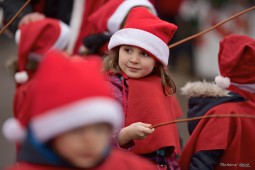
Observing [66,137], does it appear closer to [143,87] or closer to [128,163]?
[128,163]

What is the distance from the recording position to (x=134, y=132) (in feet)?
12.0

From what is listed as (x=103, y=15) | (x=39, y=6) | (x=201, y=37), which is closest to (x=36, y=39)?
(x=103, y=15)

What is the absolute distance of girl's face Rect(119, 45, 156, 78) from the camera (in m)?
4.07

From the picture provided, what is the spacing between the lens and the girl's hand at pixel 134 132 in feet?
11.8

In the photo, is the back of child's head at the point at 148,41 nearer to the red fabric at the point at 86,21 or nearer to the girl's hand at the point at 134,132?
the girl's hand at the point at 134,132

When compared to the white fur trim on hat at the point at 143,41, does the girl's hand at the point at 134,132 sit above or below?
below

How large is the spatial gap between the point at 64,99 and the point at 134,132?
3.39 ft

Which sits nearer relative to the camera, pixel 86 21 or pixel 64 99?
pixel 64 99

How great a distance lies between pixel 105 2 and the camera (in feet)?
18.1

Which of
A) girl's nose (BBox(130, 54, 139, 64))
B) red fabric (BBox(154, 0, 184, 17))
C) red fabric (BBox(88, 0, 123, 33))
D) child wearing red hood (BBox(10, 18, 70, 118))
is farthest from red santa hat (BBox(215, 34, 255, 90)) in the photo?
red fabric (BBox(154, 0, 184, 17))

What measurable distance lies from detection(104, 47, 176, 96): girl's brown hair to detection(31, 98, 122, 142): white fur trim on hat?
55.8 inches

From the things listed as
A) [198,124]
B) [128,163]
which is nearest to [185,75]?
[198,124]

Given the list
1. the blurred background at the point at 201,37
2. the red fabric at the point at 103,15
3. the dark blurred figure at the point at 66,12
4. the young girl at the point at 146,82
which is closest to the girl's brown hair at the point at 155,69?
the young girl at the point at 146,82

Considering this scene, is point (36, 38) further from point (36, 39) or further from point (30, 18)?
point (30, 18)
